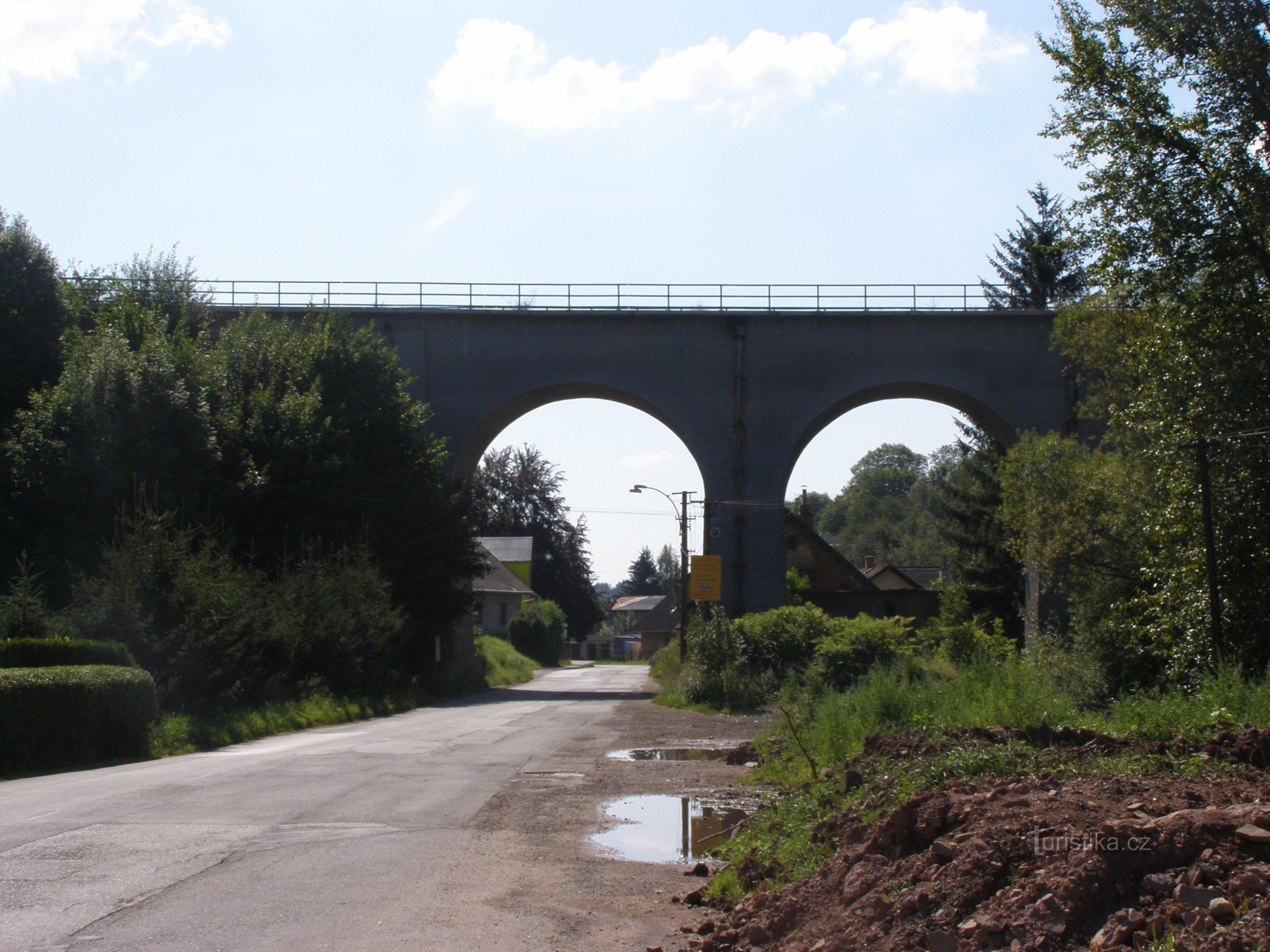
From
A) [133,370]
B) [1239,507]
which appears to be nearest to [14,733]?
[133,370]

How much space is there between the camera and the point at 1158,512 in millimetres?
19281

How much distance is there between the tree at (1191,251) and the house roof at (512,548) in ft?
206

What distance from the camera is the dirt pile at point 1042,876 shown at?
12.8 ft

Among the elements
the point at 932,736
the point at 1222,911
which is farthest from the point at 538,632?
the point at 1222,911

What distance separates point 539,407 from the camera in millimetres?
37469

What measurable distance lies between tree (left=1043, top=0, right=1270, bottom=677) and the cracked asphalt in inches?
399

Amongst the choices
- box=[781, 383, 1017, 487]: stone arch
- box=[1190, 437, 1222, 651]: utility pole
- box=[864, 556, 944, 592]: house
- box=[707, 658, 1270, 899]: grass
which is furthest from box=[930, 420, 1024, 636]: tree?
box=[707, 658, 1270, 899]: grass

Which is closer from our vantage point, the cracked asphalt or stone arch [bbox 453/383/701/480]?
the cracked asphalt

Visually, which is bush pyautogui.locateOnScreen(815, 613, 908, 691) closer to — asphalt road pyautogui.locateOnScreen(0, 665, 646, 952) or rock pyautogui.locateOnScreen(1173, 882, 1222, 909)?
asphalt road pyautogui.locateOnScreen(0, 665, 646, 952)

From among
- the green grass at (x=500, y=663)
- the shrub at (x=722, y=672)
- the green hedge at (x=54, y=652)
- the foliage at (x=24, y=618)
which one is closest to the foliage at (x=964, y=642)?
the shrub at (x=722, y=672)

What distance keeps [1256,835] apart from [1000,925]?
101cm

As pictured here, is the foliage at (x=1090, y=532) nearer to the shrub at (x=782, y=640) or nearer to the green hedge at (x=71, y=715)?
the shrub at (x=782, y=640)

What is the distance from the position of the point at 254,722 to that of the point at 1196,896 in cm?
1724

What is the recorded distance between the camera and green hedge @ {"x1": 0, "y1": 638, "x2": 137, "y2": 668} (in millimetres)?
15250
